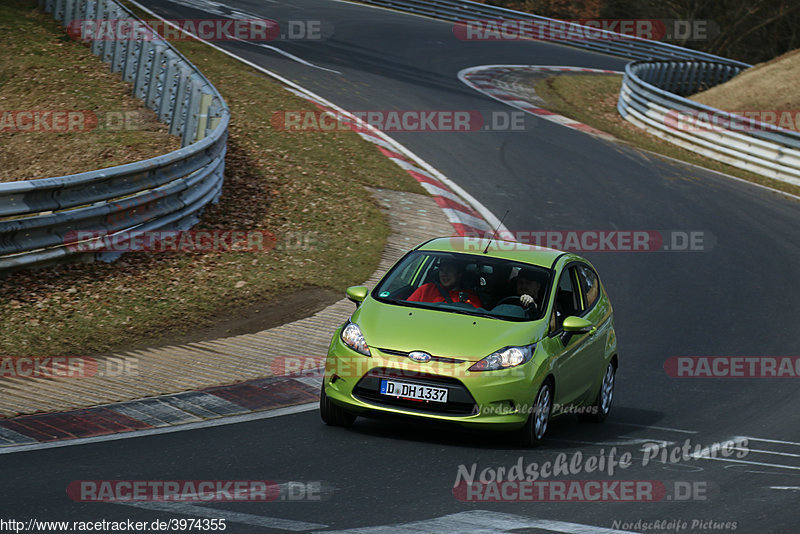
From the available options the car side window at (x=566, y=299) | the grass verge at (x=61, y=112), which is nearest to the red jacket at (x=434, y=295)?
the car side window at (x=566, y=299)

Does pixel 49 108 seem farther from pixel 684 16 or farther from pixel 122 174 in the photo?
pixel 684 16

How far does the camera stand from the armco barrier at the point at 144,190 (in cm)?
1146

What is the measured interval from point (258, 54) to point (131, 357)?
1968 centimetres

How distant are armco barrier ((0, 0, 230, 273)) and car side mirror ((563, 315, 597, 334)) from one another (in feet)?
18.8

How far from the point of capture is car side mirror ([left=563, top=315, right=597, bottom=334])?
912cm

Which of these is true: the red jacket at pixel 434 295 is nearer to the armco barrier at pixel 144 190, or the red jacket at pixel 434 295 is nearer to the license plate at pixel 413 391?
the license plate at pixel 413 391

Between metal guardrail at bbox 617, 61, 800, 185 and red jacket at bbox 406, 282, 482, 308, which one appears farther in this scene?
metal guardrail at bbox 617, 61, 800, 185

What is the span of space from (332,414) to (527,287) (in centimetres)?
204

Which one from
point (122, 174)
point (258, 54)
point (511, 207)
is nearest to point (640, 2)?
point (258, 54)

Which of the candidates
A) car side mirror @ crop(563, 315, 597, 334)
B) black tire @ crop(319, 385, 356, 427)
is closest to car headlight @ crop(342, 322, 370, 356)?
black tire @ crop(319, 385, 356, 427)

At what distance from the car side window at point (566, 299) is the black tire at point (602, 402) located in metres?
0.82

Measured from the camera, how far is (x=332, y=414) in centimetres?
886

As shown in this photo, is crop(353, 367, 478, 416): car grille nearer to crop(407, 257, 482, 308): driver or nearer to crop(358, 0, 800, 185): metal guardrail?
crop(407, 257, 482, 308): driver

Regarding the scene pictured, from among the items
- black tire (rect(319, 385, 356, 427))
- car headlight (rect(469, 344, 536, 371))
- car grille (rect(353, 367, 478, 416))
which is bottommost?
black tire (rect(319, 385, 356, 427))
